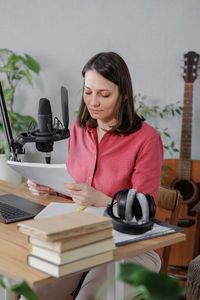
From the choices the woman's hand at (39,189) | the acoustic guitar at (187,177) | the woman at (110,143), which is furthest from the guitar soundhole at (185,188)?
the woman's hand at (39,189)

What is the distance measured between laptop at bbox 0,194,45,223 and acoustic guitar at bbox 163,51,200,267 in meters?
1.25

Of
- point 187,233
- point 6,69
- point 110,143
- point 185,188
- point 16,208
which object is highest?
point 6,69

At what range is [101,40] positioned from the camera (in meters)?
3.20

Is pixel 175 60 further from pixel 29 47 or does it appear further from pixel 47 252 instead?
pixel 47 252

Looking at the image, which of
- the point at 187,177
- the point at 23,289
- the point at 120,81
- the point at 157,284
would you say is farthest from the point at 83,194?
the point at 187,177

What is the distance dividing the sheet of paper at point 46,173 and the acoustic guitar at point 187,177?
1.21 m

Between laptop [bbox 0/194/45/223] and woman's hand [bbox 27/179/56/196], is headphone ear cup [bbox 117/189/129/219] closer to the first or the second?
laptop [bbox 0/194/45/223]

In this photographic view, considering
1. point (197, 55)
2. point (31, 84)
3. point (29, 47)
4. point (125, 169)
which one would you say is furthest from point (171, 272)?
point (29, 47)

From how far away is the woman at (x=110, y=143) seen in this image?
171 cm

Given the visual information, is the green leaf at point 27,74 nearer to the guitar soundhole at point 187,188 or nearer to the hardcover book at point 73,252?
the guitar soundhole at point 187,188

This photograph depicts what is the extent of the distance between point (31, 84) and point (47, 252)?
250cm

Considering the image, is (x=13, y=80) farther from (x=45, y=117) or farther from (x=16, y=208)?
(x=45, y=117)

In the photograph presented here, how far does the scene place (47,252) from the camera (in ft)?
3.44

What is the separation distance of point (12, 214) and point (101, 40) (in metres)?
1.93
